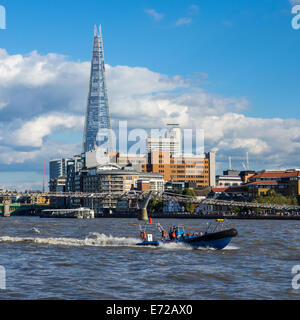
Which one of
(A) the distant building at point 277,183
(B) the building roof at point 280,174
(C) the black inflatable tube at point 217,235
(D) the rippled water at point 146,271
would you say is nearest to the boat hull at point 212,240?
(C) the black inflatable tube at point 217,235

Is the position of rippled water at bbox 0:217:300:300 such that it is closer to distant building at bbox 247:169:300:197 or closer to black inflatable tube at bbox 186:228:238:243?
black inflatable tube at bbox 186:228:238:243

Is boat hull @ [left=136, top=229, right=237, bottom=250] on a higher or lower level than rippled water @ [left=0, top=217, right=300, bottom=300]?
higher

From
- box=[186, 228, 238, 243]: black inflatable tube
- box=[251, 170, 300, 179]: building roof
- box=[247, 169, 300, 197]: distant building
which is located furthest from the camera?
box=[251, 170, 300, 179]: building roof

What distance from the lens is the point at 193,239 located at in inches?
1732

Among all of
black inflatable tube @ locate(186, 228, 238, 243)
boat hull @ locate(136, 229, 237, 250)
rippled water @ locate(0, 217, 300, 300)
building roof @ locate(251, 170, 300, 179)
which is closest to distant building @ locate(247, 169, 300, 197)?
building roof @ locate(251, 170, 300, 179)

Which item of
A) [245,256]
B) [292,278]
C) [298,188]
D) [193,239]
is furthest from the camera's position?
[298,188]

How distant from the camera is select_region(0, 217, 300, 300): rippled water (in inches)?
1008

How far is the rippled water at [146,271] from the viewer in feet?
84.0

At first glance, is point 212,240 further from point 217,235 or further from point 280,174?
point 280,174

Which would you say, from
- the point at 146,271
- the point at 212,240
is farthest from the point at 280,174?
the point at 146,271

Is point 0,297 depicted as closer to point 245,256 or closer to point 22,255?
point 22,255
